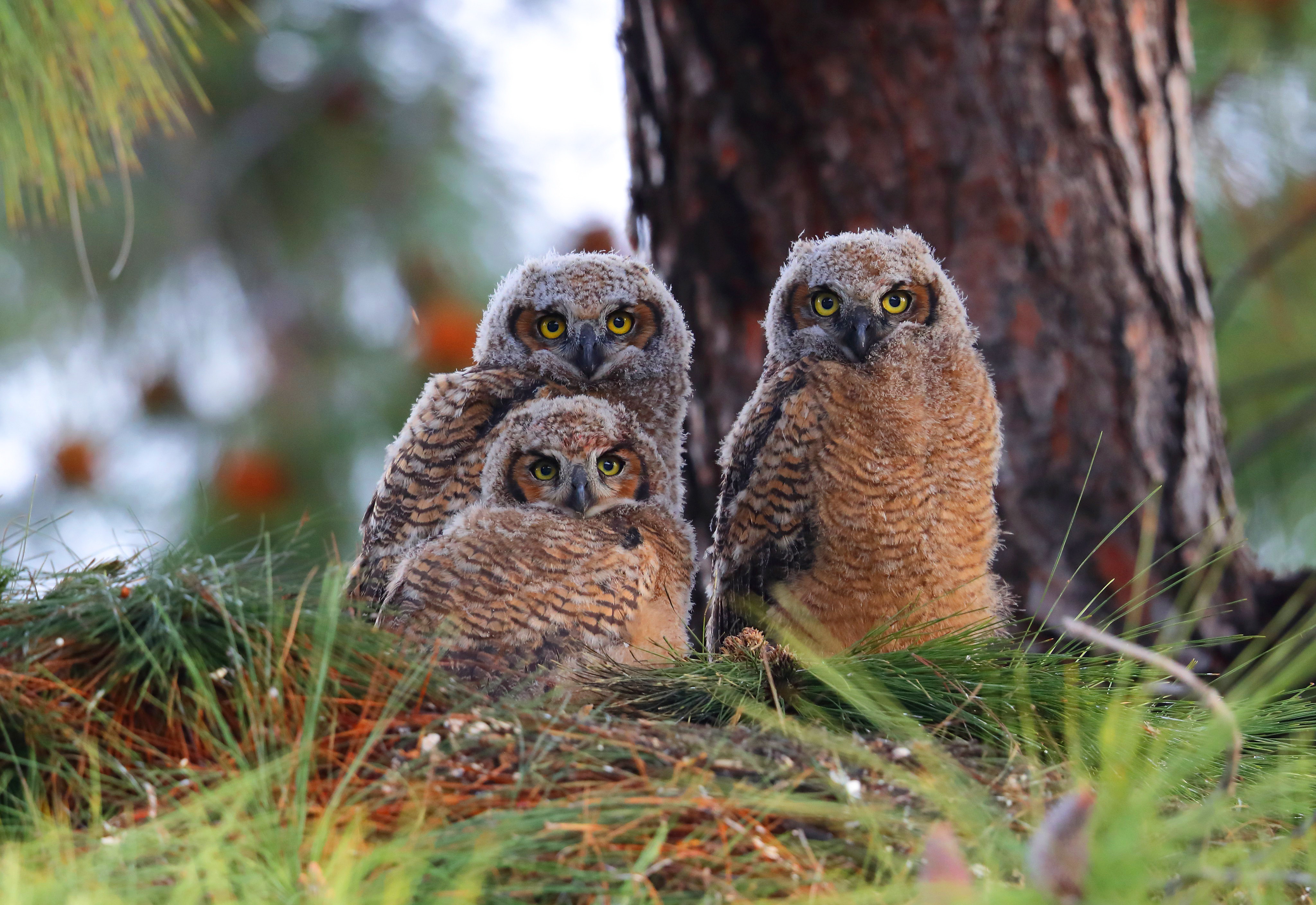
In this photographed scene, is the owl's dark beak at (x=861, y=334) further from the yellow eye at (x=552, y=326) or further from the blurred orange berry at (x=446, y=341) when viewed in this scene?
the blurred orange berry at (x=446, y=341)

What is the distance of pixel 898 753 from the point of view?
155 cm

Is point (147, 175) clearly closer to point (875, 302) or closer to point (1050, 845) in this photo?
point (875, 302)

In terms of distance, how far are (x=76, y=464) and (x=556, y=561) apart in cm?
577

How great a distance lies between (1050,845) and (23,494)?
729cm

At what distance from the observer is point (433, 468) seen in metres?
2.38

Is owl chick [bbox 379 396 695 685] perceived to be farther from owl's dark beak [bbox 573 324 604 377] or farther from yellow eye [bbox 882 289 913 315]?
yellow eye [bbox 882 289 913 315]

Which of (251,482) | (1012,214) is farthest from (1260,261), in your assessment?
(251,482)

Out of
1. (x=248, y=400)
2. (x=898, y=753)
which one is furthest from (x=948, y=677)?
(x=248, y=400)

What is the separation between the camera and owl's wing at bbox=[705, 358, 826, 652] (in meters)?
2.25

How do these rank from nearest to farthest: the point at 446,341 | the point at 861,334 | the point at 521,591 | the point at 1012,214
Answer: the point at 521,591 → the point at 861,334 → the point at 1012,214 → the point at 446,341

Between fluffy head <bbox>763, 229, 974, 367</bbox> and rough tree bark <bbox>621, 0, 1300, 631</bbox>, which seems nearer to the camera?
fluffy head <bbox>763, 229, 974, 367</bbox>

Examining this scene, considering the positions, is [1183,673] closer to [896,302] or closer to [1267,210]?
[896,302]

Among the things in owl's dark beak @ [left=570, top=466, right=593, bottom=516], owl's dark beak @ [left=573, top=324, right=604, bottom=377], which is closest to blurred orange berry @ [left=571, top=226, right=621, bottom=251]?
owl's dark beak @ [left=573, top=324, right=604, bottom=377]

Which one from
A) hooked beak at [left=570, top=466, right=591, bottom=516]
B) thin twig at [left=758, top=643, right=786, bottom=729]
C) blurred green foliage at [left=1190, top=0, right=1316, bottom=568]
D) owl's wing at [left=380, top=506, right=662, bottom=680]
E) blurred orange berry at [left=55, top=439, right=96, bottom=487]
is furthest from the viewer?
blurred orange berry at [left=55, top=439, right=96, bottom=487]
